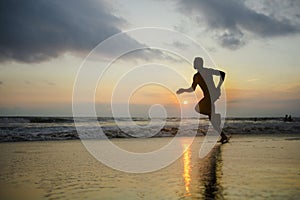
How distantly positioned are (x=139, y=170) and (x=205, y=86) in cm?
478

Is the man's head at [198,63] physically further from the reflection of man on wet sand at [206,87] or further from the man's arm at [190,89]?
the man's arm at [190,89]

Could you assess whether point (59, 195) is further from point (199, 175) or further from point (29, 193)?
point (199, 175)

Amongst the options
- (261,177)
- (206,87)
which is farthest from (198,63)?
(261,177)

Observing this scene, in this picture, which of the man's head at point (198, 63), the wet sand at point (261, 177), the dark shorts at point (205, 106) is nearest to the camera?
the wet sand at point (261, 177)

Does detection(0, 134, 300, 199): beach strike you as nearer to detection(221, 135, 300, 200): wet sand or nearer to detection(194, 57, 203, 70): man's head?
detection(221, 135, 300, 200): wet sand

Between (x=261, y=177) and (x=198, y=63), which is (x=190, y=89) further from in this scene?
(x=261, y=177)

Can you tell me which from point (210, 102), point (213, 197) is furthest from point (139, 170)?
point (210, 102)

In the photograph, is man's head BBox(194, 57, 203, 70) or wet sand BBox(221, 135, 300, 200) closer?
wet sand BBox(221, 135, 300, 200)

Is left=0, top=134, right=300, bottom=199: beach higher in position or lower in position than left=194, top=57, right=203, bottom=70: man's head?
lower

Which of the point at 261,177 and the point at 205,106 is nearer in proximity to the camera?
the point at 261,177

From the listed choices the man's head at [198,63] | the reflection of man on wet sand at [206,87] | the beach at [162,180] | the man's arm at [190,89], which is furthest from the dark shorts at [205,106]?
the beach at [162,180]

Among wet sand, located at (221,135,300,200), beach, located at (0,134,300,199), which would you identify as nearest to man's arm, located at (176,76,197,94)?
wet sand, located at (221,135,300,200)

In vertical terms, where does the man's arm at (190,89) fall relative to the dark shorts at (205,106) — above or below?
above

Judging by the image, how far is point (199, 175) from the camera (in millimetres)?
5285
